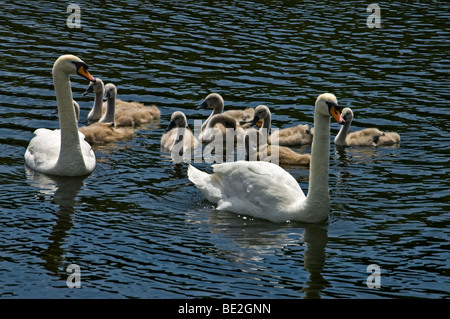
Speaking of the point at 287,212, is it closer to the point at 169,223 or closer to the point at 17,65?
the point at 169,223

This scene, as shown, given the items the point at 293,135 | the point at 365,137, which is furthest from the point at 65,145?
the point at 365,137

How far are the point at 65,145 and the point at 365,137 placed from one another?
5700 mm

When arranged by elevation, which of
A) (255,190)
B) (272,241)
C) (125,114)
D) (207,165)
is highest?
(125,114)

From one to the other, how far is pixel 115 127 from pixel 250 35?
7.68 m

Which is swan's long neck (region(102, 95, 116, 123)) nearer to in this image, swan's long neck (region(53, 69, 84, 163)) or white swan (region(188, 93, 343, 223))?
swan's long neck (region(53, 69, 84, 163))

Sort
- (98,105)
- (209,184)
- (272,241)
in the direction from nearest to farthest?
(272,241) < (209,184) < (98,105)

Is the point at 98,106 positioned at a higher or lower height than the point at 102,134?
higher

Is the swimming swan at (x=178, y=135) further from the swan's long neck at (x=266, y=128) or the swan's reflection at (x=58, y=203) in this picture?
the swan's reflection at (x=58, y=203)

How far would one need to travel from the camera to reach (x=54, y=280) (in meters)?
9.92

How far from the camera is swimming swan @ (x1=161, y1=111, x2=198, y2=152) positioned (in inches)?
624

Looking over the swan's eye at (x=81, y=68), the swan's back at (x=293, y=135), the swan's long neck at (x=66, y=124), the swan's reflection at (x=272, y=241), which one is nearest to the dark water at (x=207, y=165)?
Result: the swan's reflection at (x=272, y=241)

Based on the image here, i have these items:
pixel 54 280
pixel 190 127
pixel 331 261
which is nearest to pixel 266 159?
pixel 190 127

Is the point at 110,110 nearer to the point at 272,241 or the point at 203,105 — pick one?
the point at 203,105

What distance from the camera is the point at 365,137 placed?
16516 mm
